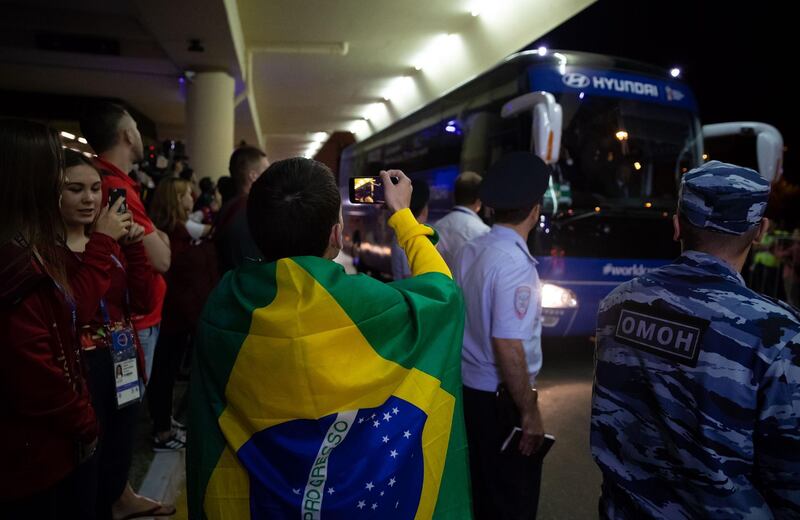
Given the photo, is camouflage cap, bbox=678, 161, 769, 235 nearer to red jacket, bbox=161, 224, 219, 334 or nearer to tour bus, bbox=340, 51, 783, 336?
red jacket, bbox=161, 224, 219, 334

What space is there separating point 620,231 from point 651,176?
0.81m

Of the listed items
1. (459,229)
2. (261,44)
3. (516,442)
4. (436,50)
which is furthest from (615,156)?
(261,44)

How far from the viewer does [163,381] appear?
4023 mm

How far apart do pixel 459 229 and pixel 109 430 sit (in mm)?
2806

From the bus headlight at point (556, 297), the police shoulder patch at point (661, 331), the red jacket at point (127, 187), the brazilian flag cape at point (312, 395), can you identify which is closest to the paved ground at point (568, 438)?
the bus headlight at point (556, 297)

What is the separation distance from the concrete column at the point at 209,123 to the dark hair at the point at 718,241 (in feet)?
36.7

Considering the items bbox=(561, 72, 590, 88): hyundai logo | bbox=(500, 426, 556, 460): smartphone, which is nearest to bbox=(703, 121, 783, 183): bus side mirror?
bbox=(561, 72, 590, 88): hyundai logo

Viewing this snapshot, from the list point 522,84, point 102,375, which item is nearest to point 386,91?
point 522,84

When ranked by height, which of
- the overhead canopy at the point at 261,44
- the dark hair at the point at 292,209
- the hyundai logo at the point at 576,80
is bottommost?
the dark hair at the point at 292,209

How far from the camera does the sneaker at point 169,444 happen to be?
157 inches

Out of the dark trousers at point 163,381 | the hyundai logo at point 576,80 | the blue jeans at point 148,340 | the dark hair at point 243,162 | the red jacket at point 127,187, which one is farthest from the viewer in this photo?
the hyundai logo at point 576,80

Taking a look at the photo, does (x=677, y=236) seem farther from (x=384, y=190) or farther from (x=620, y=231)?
(x=620, y=231)

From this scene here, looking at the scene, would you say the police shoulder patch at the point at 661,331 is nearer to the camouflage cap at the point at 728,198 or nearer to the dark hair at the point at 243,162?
the camouflage cap at the point at 728,198

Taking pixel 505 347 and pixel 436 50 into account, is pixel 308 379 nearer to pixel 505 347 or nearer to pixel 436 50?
pixel 505 347
